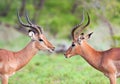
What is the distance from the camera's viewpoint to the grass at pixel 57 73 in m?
10.7

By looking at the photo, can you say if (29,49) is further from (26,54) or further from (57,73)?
(57,73)

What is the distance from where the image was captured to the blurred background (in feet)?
37.3

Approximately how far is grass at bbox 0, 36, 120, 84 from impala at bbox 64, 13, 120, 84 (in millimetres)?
1486

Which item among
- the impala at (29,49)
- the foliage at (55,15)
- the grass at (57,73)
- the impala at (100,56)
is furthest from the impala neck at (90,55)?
the foliage at (55,15)

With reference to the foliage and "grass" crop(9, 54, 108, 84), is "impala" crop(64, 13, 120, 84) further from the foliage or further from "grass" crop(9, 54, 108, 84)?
the foliage

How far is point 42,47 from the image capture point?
9.13 meters

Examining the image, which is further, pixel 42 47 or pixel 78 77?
pixel 78 77

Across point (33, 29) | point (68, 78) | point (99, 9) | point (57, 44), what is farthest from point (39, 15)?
point (33, 29)

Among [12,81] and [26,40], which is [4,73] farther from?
[26,40]

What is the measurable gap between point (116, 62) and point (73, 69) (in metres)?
3.91

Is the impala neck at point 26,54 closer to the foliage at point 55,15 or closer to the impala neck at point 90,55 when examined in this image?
the impala neck at point 90,55

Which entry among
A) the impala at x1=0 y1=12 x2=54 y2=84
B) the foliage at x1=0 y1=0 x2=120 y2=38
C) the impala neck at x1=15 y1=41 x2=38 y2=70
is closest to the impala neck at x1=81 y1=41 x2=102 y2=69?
the impala at x1=0 y1=12 x2=54 y2=84

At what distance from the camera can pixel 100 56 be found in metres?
9.06

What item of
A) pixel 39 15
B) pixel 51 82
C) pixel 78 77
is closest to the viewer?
pixel 51 82
